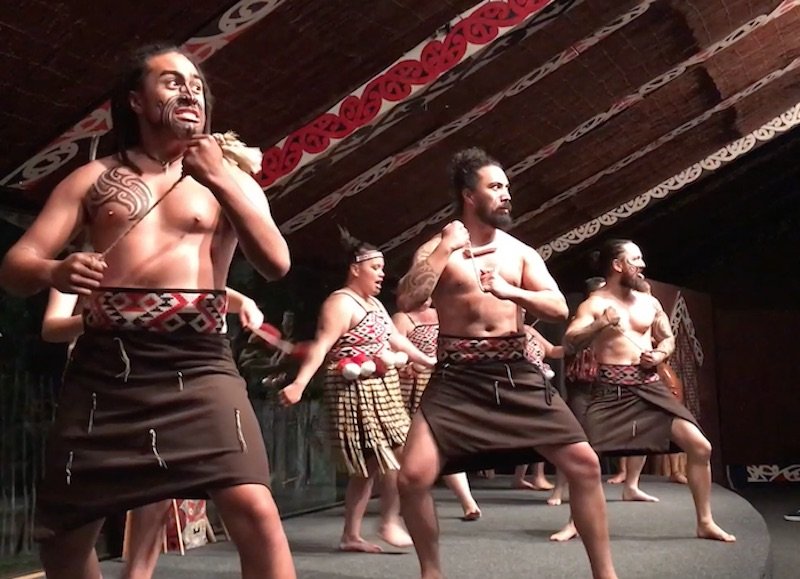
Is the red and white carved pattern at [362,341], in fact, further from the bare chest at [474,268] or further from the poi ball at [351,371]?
the bare chest at [474,268]

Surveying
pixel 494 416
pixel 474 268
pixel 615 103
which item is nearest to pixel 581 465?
pixel 494 416

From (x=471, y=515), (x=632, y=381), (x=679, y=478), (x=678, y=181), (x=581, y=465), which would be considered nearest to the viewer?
(x=581, y=465)

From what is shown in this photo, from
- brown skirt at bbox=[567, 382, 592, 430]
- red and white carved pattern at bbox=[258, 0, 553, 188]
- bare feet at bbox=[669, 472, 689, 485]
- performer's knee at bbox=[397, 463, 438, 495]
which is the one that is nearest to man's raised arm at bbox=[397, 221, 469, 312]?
performer's knee at bbox=[397, 463, 438, 495]

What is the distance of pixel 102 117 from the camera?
3135 mm

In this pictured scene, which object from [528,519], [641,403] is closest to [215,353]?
[641,403]

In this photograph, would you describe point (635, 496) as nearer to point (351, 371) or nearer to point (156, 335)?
point (351, 371)

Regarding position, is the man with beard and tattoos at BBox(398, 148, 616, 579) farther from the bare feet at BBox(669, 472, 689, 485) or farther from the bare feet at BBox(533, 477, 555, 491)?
the bare feet at BBox(669, 472, 689, 485)

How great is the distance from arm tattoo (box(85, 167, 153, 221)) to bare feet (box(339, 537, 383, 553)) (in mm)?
2474

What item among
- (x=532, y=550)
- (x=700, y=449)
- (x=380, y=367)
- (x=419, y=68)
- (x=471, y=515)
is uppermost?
(x=419, y=68)

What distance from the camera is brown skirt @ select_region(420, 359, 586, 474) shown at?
2.65 metres

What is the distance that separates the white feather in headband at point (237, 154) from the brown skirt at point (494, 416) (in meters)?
1.16

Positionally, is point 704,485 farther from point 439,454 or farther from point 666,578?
point 439,454

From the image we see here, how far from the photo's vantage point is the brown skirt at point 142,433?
158cm

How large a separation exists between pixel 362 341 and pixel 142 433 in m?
2.18
